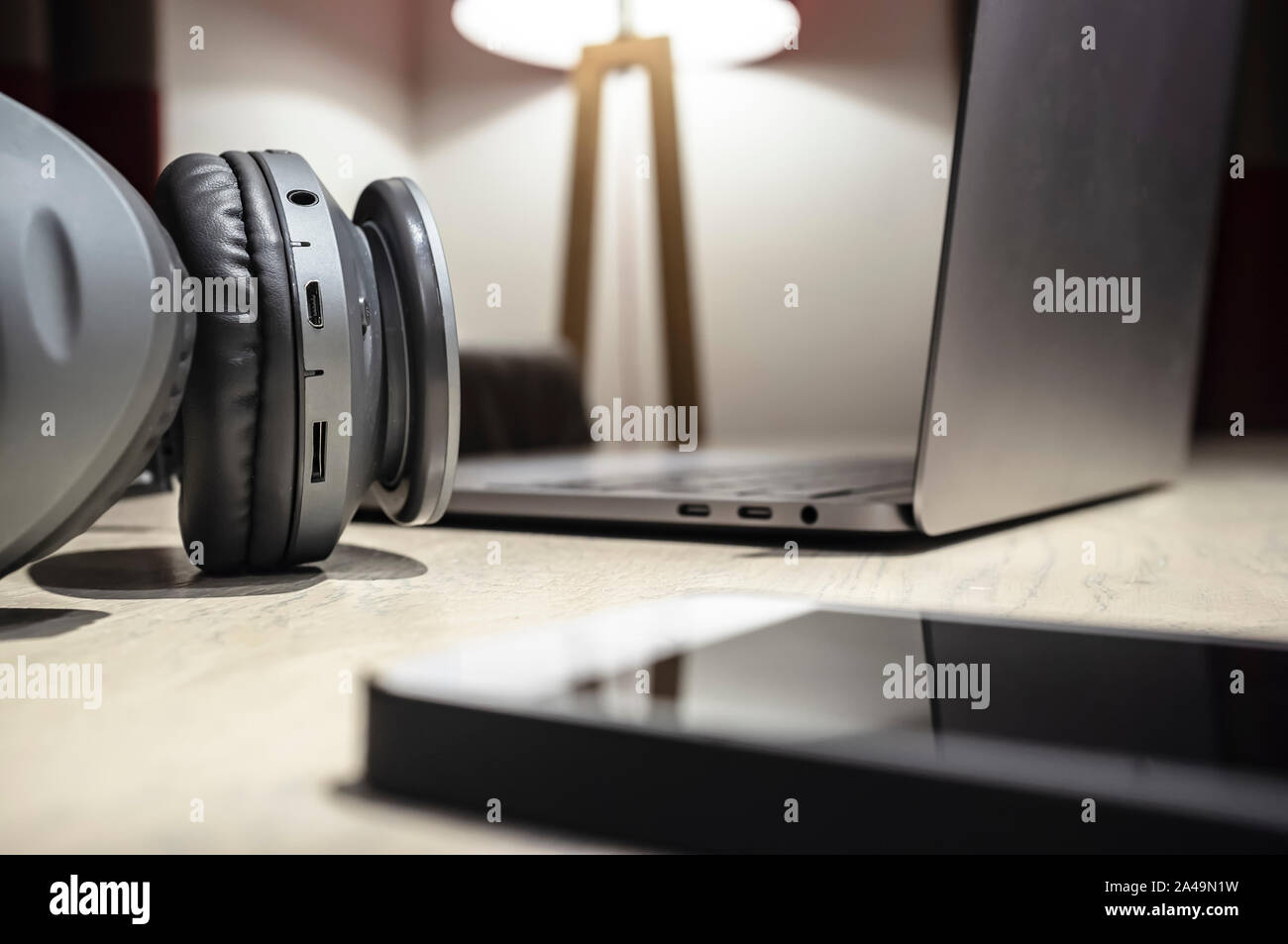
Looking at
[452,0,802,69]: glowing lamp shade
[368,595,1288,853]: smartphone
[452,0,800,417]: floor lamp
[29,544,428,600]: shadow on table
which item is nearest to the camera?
[368,595,1288,853]: smartphone

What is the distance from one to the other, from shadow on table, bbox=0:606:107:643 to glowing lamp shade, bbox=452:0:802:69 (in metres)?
1.71

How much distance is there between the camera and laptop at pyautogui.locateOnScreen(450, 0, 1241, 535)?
1.94 feet

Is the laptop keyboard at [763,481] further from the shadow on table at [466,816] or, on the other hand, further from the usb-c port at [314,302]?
the shadow on table at [466,816]

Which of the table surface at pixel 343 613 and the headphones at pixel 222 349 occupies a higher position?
the headphones at pixel 222 349

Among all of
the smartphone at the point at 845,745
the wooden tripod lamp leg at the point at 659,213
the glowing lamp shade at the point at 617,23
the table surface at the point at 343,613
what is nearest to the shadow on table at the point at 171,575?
the table surface at the point at 343,613

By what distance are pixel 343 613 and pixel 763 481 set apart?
408mm

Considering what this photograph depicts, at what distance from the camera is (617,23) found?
2164mm

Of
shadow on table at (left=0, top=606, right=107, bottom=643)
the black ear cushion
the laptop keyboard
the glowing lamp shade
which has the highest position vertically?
the glowing lamp shade

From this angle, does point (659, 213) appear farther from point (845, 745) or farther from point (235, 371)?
point (845, 745)

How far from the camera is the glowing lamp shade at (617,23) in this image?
203 cm

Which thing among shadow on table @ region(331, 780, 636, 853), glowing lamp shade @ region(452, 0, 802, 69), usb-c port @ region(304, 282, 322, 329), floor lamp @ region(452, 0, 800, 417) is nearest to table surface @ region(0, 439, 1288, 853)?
shadow on table @ region(331, 780, 636, 853)

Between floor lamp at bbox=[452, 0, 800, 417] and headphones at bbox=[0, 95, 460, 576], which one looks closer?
headphones at bbox=[0, 95, 460, 576]

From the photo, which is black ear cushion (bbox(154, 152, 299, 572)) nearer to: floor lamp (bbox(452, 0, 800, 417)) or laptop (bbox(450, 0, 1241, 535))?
laptop (bbox(450, 0, 1241, 535))
